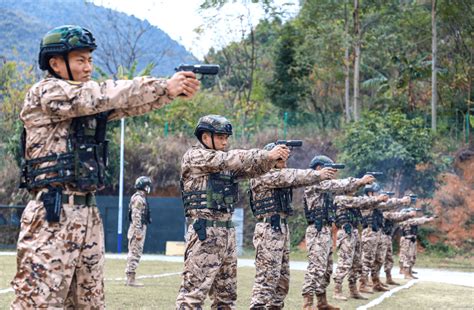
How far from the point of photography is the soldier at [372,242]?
54.6 ft

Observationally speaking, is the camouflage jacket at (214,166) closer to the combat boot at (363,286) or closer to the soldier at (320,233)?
the soldier at (320,233)

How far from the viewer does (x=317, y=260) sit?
1245 cm

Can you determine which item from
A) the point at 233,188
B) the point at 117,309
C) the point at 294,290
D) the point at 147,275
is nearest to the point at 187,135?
the point at 147,275

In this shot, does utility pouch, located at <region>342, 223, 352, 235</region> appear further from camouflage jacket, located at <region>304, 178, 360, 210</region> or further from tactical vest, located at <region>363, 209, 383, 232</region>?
camouflage jacket, located at <region>304, 178, 360, 210</region>

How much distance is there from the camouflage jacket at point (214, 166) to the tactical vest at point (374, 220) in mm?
8899

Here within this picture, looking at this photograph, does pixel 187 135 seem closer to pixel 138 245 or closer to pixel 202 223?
pixel 138 245

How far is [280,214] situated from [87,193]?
5.27 meters

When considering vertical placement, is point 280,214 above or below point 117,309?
above

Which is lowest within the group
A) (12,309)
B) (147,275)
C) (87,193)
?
(147,275)

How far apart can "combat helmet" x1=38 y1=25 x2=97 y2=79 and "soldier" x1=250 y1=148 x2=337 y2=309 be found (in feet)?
15.2

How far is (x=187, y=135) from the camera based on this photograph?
1551 inches

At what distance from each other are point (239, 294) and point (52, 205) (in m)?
9.52

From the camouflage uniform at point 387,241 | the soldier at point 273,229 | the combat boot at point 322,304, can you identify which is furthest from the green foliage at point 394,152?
the soldier at point 273,229

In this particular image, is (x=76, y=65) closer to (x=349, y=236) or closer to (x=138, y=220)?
(x=349, y=236)
